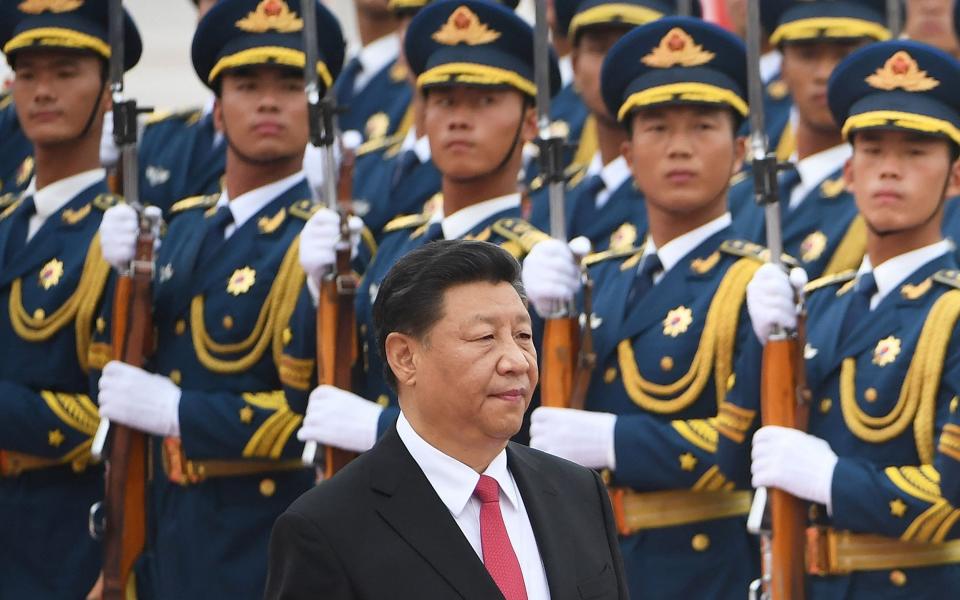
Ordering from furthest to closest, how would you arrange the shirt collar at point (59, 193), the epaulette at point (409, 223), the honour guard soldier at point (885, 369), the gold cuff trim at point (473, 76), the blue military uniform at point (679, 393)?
the shirt collar at point (59, 193)
the epaulette at point (409, 223)
the gold cuff trim at point (473, 76)
the blue military uniform at point (679, 393)
the honour guard soldier at point (885, 369)

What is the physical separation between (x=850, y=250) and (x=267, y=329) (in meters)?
1.96

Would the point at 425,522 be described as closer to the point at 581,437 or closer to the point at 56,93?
the point at 581,437

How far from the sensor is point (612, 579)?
3.58 metres

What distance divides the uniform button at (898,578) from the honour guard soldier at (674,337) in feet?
1.79

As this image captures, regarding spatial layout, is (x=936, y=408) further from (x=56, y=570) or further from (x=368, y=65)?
(x=368, y=65)

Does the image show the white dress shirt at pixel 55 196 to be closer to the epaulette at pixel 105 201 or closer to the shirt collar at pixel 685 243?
the epaulette at pixel 105 201

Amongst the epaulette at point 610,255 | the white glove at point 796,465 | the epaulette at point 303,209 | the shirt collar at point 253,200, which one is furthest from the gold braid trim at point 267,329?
the white glove at point 796,465

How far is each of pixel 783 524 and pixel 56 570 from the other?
265 centimetres

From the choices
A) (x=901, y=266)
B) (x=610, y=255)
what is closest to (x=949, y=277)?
(x=901, y=266)

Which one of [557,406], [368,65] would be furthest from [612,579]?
[368,65]

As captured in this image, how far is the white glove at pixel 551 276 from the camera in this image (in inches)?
233

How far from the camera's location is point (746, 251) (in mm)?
5918

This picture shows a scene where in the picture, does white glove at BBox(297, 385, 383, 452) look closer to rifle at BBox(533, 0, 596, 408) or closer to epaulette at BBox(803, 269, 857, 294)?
rifle at BBox(533, 0, 596, 408)

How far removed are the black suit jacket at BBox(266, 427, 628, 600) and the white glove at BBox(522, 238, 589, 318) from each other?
7.60 ft
